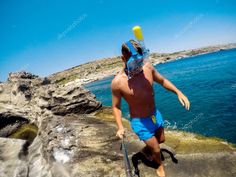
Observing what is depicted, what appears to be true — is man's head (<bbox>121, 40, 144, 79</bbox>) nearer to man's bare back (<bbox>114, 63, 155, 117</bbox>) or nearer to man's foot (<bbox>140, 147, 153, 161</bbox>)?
man's bare back (<bbox>114, 63, 155, 117</bbox>)

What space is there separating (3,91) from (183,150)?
533 inches

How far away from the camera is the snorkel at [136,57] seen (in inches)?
184

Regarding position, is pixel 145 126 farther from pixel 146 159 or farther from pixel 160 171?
pixel 146 159

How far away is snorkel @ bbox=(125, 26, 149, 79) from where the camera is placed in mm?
4668

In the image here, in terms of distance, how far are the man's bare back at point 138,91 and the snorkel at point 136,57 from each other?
0.58 feet

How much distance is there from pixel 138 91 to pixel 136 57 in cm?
80

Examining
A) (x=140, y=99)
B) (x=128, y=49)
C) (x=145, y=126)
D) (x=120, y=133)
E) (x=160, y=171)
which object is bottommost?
(x=160, y=171)

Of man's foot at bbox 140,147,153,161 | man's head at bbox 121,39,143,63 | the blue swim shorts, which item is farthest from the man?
man's foot at bbox 140,147,153,161

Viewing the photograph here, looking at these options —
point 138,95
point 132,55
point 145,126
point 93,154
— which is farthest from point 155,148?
point 93,154

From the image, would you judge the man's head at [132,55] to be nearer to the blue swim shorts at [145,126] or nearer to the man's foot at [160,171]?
the blue swim shorts at [145,126]

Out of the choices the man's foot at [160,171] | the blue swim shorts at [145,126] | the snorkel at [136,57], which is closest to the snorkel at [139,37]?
the snorkel at [136,57]

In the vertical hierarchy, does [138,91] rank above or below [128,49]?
below

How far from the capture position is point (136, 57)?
471cm

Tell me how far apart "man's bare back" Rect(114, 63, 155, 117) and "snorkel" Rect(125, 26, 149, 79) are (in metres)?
0.18
